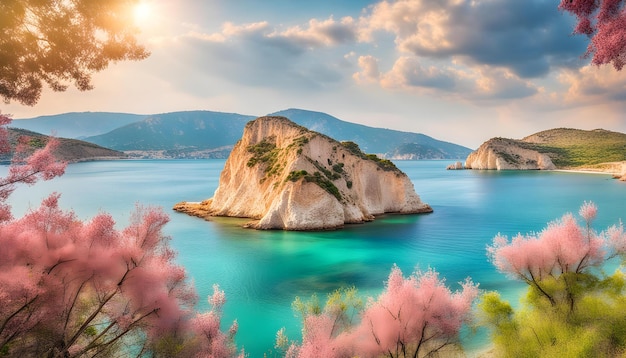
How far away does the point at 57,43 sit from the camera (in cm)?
1112

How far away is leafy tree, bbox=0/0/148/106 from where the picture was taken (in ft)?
33.4

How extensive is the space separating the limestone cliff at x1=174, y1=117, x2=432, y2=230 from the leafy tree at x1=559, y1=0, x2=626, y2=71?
47.1 m

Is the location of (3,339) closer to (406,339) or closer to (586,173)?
(406,339)

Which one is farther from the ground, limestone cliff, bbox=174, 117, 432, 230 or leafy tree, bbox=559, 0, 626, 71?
leafy tree, bbox=559, 0, 626, 71

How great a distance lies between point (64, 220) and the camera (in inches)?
465

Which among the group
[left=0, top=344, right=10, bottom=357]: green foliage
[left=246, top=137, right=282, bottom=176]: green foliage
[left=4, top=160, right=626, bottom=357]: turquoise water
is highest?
[left=246, top=137, right=282, bottom=176]: green foliage

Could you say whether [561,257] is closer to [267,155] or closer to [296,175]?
[296,175]

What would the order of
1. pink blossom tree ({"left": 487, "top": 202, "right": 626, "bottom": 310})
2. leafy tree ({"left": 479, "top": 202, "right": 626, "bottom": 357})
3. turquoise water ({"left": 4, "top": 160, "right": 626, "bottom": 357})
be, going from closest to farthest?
leafy tree ({"left": 479, "top": 202, "right": 626, "bottom": 357}) < pink blossom tree ({"left": 487, "top": 202, "right": 626, "bottom": 310}) < turquoise water ({"left": 4, "top": 160, "right": 626, "bottom": 357})

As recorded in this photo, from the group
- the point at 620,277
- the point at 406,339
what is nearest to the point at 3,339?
the point at 406,339

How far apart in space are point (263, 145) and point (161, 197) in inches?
1743

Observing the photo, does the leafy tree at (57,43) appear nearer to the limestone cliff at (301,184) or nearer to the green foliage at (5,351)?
the green foliage at (5,351)

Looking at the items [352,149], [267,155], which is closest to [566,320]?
[352,149]

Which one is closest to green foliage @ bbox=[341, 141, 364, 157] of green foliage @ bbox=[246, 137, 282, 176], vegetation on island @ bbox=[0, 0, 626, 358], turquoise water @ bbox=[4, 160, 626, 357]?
turquoise water @ bbox=[4, 160, 626, 357]

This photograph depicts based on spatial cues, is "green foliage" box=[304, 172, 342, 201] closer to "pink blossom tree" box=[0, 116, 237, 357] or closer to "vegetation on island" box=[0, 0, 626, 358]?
"vegetation on island" box=[0, 0, 626, 358]
